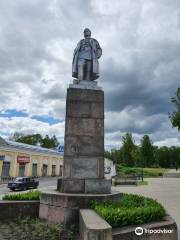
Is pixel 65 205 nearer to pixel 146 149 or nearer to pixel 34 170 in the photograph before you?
pixel 34 170

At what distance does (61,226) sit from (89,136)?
289 cm

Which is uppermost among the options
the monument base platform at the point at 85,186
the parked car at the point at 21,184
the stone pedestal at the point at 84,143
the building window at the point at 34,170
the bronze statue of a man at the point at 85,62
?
the bronze statue of a man at the point at 85,62

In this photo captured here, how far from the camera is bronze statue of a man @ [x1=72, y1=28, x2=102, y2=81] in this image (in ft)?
30.8

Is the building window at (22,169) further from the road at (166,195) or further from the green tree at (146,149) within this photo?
the green tree at (146,149)

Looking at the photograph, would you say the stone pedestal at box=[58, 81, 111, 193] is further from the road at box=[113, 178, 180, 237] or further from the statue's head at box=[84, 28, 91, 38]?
the road at box=[113, 178, 180, 237]

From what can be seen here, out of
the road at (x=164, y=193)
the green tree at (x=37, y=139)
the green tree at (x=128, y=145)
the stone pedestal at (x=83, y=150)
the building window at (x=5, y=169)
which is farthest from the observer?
the green tree at (x=37, y=139)

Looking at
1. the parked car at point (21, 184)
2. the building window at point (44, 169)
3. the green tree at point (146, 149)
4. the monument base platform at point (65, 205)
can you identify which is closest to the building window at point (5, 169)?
the parked car at point (21, 184)

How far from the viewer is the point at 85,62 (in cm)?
946

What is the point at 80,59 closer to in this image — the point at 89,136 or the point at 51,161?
the point at 89,136

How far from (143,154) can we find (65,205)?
65288mm

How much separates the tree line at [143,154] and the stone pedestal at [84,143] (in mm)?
49191

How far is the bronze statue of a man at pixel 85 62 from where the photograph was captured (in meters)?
9.38

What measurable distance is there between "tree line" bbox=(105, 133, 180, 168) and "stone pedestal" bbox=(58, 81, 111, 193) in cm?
4919

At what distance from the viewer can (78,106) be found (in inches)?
337
